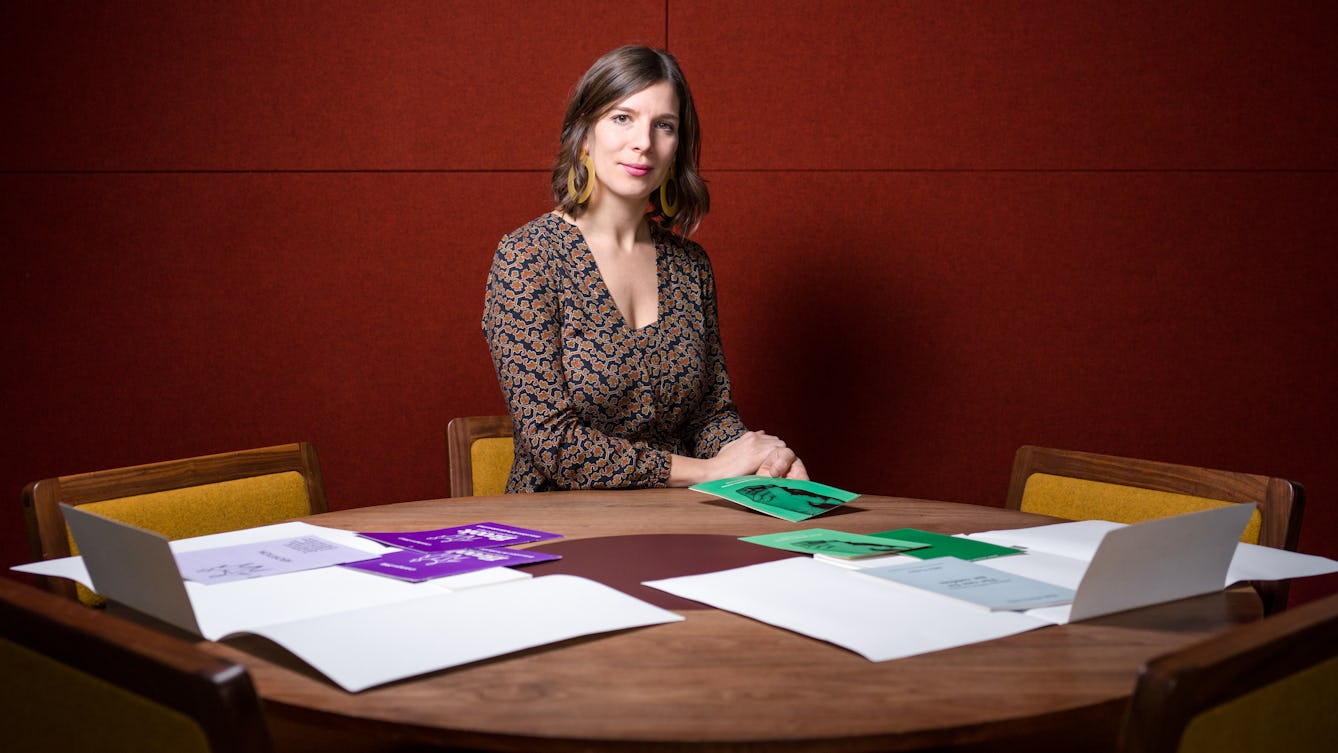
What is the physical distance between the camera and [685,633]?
121cm

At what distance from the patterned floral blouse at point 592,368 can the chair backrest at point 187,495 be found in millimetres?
456

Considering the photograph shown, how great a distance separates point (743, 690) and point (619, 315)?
157 centimetres

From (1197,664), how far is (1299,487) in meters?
1.31

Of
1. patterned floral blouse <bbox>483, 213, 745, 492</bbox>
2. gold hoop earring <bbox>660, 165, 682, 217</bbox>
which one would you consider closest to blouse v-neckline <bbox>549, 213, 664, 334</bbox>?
patterned floral blouse <bbox>483, 213, 745, 492</bbox>

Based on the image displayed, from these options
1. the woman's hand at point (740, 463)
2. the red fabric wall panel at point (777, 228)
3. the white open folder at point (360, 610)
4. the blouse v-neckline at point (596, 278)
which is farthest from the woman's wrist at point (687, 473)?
the red fabric wall panel at point (777, 228)

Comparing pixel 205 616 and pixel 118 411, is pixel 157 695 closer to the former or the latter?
pixel 205 616

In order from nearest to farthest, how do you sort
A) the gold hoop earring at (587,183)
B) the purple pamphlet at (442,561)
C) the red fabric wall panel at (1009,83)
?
the purple pamphlet at (442,561), the gold hoop earring at (587,183), the red fabric wall panel at (1009,83)

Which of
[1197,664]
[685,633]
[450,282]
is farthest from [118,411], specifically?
[1197,664]

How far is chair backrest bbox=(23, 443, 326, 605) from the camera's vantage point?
169cm

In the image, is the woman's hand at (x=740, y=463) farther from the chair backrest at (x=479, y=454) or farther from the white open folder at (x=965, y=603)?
the white open folder at (x=965, y=603)

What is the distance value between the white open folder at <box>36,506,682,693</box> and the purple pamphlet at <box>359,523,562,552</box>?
0.19 meters

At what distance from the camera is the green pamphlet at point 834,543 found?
5.11ft

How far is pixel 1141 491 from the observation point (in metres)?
2.10

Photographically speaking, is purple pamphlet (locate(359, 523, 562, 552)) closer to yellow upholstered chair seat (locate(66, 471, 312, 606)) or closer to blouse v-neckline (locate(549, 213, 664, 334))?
yellow upholstered chair seat (locate(66, 471, 312, 606))
